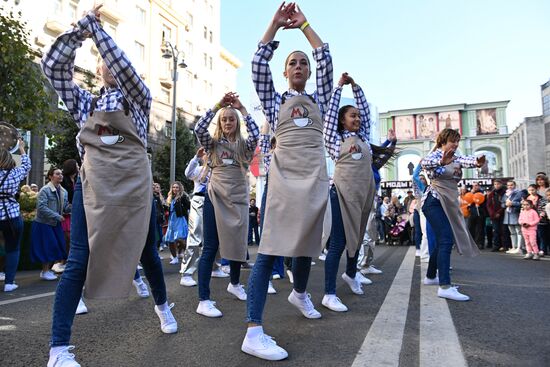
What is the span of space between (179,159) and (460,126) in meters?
58.5

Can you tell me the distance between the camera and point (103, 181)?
8.01ft

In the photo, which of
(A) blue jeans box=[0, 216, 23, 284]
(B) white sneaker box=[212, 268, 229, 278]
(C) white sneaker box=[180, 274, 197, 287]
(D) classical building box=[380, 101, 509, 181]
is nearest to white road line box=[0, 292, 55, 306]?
(A) blue jeans box=[0, 216, 23, 284]

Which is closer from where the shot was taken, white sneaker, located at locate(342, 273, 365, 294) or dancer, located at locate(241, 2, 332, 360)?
dancer, located at locate(241, 2, 332, 360)

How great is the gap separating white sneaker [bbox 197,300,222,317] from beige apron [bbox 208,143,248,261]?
470 millimetres

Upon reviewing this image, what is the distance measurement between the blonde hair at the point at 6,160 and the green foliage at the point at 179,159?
65.7 ft

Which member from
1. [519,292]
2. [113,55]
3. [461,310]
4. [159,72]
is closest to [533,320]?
[461,310]

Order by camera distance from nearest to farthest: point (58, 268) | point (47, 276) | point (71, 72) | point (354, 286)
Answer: point (71, 72)
point (354, 286)
point (47, 276)
point (58, 268)

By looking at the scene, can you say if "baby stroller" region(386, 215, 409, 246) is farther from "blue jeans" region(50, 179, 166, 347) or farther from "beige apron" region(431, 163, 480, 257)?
"blue jeans" region(50, 179, 166, 347)

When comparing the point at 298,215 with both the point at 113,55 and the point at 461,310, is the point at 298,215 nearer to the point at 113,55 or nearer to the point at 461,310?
the point at 113,55

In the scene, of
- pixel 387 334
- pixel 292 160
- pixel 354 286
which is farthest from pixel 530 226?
pixel 292 160

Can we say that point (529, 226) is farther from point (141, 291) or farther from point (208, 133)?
point (141, 291)

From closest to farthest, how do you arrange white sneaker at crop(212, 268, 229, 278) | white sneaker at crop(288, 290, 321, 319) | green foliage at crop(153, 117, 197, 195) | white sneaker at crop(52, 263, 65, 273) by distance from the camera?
white sneaker at crop(288, 290, 321, 319) < white sneaker at crop(212, 268, 229, 278) < white sneaker at crop(52, 263, 65, 273) < green foliage at crop(153, 117, 197, 195)

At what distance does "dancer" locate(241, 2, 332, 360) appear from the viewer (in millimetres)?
2734

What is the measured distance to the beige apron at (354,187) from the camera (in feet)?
13.3
